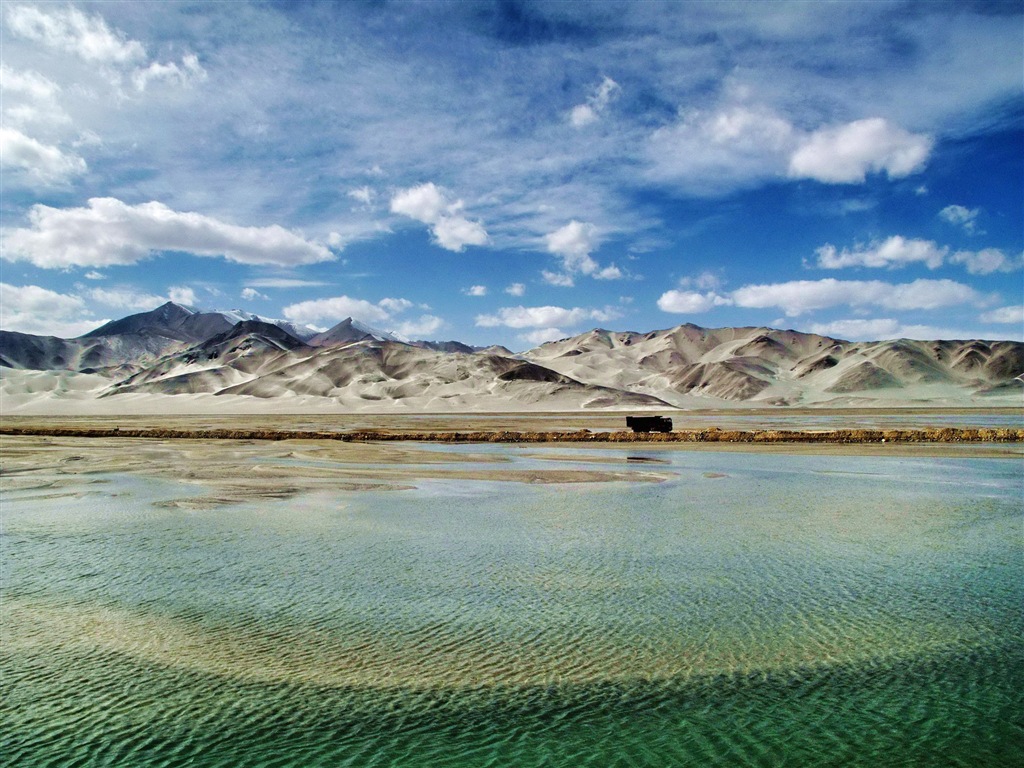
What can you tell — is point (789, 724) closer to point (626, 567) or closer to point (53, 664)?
point (626, 567)

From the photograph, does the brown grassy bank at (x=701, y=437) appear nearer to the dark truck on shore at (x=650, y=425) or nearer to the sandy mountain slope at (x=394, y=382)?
the dark truck on shore at (x=650, y=425)

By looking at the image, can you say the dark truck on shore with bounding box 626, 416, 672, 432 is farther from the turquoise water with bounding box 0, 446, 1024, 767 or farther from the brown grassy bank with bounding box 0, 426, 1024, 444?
the turquoise water with bounding box 0, 446, 1024, 767

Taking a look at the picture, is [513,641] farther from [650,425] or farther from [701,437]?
[650,425]

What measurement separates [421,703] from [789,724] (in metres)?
3.77

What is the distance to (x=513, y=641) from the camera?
948cm

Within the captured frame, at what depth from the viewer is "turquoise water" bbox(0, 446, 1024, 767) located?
22.9ft

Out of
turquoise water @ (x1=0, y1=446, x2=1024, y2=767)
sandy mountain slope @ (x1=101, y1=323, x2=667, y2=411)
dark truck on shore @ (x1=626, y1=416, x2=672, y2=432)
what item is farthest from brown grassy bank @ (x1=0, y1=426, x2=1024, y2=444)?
sandy mountain slope @ (x1=101, y1=323, x2=667, y2=411)

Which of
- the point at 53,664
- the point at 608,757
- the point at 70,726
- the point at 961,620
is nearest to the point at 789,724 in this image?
the point at 608,757

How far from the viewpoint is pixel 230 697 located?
7.94 metres

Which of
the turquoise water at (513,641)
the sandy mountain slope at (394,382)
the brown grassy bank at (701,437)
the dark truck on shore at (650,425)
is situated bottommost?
the turquoise water at (513,641)

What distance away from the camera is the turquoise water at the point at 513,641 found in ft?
22.9

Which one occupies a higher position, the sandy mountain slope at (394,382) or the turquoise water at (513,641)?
the sandy mountain slope at (394,382)

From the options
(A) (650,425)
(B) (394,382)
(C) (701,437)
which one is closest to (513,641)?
(C) (701,437)

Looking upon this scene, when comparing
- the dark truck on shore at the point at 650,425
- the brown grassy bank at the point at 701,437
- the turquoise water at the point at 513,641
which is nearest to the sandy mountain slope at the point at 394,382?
the dark truck on shore at the point at 650,425
